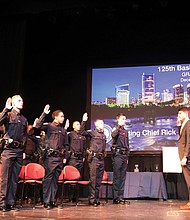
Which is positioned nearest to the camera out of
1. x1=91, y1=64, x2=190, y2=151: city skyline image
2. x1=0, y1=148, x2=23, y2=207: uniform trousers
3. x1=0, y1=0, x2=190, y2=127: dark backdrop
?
x1=0, y1=148, x2=23, y2=207: uniform trousers

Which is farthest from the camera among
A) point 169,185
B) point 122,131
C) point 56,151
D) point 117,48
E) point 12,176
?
point 117,48

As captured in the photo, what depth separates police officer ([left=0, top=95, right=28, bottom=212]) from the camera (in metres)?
4.75

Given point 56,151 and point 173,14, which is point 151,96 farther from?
point 56,151

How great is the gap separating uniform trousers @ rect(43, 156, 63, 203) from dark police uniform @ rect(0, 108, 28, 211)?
1.76ft

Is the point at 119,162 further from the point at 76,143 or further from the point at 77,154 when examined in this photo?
the point at 76,143

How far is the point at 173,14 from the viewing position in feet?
29.0

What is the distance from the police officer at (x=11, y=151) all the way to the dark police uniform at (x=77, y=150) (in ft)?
8.25

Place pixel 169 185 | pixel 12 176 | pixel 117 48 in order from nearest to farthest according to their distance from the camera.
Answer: pixel 12 176
pixel 169 185
pixel 117 48

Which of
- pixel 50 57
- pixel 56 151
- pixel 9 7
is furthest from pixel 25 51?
pixel 56 151

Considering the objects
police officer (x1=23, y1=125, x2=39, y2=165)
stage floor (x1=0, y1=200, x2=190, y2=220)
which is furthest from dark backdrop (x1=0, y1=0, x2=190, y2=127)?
stage floor (x1=0, y1=200, x2=190, y2=220)

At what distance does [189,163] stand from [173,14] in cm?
498

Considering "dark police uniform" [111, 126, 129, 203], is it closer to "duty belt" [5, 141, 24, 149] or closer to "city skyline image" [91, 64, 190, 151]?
"duty belt" [5, 141, 24, 149]

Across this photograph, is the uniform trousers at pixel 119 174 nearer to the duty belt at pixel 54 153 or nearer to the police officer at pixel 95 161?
the police officer at pixel 95 161

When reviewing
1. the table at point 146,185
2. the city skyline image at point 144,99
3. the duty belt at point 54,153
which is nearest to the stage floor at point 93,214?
the duty belt at point 54,153
